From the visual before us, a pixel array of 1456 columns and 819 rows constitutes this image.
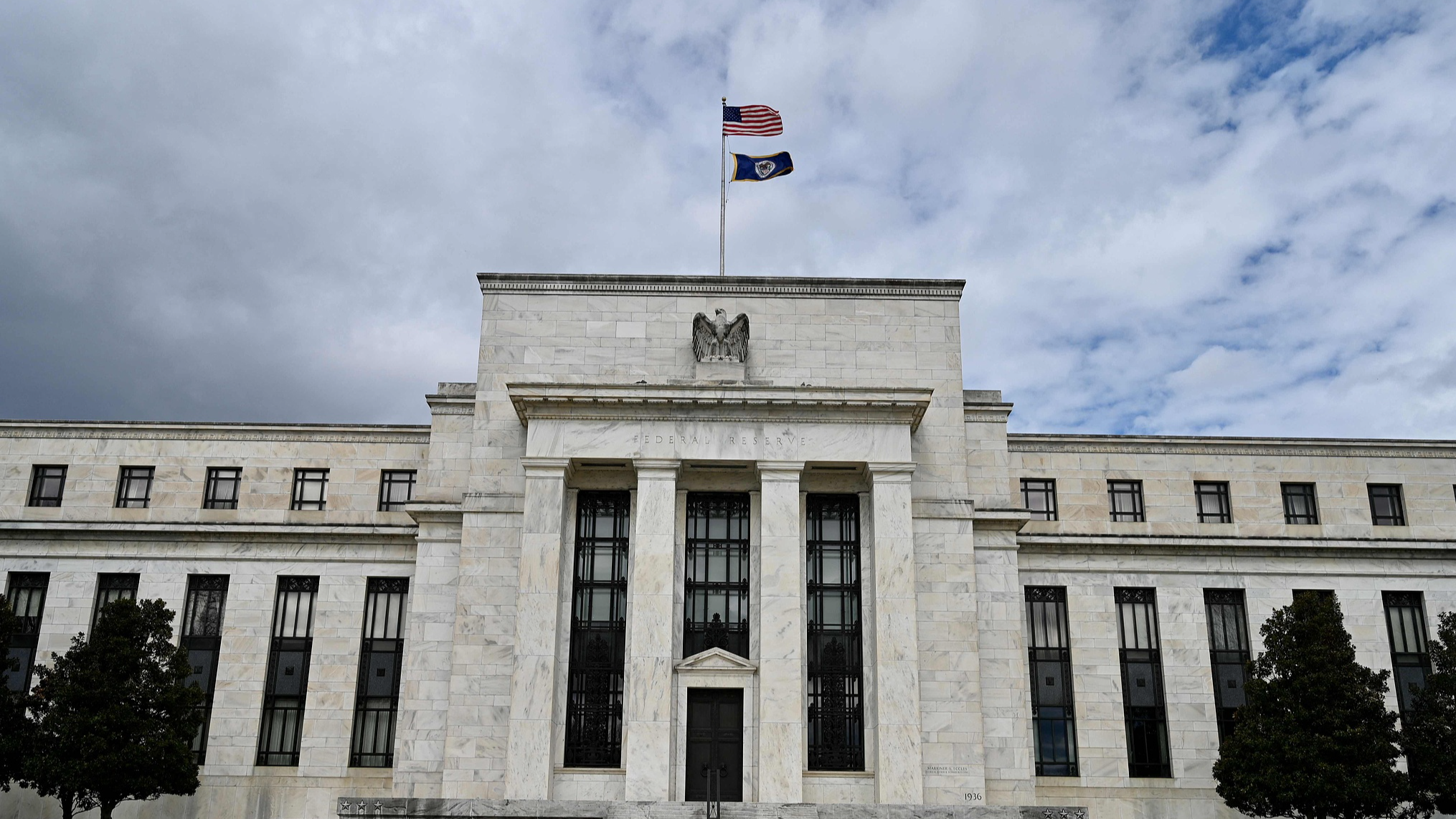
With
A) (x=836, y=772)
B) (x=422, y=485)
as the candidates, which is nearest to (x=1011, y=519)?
(x=836, y=772)

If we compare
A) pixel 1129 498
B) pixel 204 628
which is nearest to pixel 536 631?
pixel 204 628

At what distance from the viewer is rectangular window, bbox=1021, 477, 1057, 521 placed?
3969cm

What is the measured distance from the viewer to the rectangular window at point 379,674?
1455 inches

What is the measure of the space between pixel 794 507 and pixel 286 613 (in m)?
17.7

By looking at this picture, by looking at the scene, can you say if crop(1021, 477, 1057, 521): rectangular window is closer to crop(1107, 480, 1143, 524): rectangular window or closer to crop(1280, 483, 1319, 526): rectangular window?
crop(1107, 480, 1143, 524): rectangular window

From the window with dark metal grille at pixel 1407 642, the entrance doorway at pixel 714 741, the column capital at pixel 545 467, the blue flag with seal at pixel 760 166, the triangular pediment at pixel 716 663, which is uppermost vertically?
the blue flag with seal at pixel 760 166

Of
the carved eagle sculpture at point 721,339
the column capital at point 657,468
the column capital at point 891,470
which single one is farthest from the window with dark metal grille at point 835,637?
the carved eagle sculpture at point 721,339

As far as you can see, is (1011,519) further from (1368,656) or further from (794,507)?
Answer: (1368,656)

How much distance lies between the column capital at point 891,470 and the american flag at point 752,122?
1245 cm

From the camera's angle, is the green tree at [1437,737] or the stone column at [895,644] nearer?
the green tree at [1437,737]

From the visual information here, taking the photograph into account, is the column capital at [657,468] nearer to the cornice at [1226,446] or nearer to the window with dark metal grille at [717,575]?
the window with dark metal grille at [717,575]

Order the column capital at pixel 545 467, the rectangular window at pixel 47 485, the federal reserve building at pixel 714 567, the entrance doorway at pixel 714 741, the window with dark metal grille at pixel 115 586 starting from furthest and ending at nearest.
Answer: the rectangular window at pixel 47 485, the window with dark metal grille at pixel 115 586, the column capital at pixel 545 467, the federal reserve building at pixel 714 567, the entrance doorway at pixel 714 741

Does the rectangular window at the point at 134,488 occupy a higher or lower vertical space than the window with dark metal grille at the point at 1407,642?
higher

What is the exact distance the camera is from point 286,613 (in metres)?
38.3
